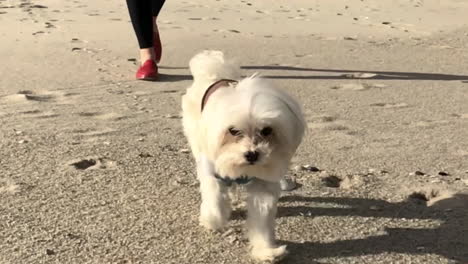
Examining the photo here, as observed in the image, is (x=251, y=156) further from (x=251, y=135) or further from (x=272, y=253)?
(x=272, y=253)

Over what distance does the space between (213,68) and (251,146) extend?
65 cm

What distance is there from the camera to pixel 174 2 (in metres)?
12.0

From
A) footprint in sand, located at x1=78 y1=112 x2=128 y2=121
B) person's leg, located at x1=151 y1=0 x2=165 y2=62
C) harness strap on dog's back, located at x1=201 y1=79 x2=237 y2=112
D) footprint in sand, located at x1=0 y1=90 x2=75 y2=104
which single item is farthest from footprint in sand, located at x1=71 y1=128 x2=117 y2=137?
person's leg, located at x1=151 y1=0 x2=165 y2=62

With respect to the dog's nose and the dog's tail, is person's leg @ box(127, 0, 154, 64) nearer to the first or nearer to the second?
the dog's tail

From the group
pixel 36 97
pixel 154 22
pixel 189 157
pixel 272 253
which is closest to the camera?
pixel 272 253

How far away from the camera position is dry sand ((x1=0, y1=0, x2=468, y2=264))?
9.37 feet

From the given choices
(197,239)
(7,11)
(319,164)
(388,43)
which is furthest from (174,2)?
(197,239)

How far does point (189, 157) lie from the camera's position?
3.90 meters

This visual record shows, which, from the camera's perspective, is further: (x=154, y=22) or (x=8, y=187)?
(x=154, y=22)

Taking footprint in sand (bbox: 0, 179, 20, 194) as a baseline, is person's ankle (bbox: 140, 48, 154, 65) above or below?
below

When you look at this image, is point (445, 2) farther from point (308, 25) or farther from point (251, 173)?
point (251, 173)

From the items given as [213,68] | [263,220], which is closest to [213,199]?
[263,220]

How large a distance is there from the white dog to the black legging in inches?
118

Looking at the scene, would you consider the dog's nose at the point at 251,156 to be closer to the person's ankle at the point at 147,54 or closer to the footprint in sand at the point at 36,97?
the footprint in sand at the point at 36,97
